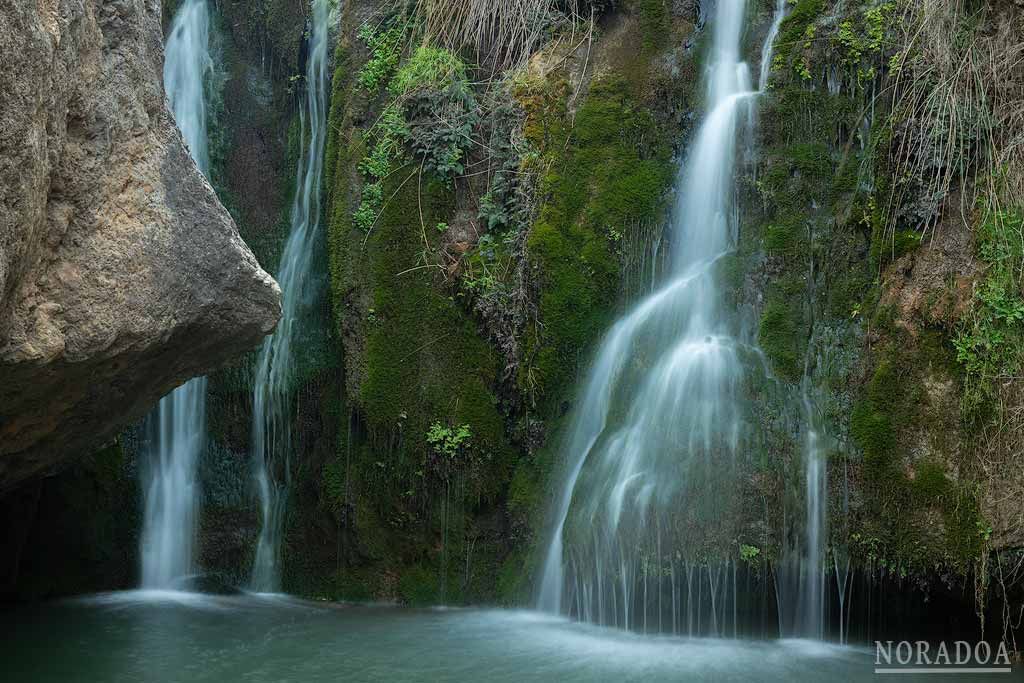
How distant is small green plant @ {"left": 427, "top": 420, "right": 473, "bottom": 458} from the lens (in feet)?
23.5

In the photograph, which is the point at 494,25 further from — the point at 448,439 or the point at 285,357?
the point at 448,439

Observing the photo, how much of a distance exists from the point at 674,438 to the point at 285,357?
3628mm

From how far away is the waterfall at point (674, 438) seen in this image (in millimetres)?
5828

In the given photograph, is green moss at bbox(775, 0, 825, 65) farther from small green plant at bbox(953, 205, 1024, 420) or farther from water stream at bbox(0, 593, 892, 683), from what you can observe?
water stream at bbox(0, 593, 892, 683)

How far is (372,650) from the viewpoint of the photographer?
5656 mm

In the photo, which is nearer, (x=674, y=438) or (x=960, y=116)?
(x=960, y=116)

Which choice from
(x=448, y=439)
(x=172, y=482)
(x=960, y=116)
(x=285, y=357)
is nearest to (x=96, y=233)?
(x=448, y=439)

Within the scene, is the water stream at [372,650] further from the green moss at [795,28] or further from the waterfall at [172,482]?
the green moss at [795,28]

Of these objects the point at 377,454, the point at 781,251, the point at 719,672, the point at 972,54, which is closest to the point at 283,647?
the point at 377,454

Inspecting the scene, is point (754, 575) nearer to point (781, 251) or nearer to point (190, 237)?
point (781, 251)

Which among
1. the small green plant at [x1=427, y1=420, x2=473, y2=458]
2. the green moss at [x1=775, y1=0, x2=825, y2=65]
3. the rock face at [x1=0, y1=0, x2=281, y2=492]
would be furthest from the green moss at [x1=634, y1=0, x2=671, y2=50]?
the rock face at [x1=0, y1=0, x2=281, y2=492]

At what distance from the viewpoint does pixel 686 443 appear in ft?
20.0

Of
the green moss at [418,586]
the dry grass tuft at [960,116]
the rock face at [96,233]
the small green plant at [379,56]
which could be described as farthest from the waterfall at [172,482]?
the dry grass tuft at [960,116]

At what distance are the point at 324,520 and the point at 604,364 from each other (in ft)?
8.61
